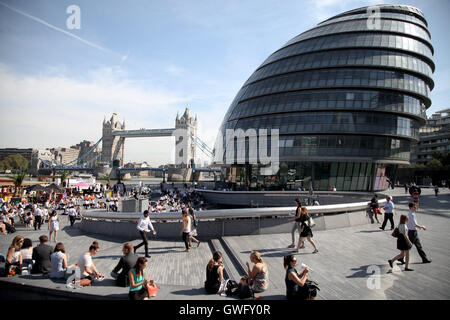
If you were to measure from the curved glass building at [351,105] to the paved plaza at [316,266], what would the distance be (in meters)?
26.2

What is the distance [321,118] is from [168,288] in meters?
36.1

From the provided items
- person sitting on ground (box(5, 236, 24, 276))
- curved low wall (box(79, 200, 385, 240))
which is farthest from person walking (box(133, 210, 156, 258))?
person sitting on ground (box(5, 236, 24, 276))

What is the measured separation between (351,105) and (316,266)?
34575 millimetres

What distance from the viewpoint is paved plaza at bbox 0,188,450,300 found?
18.5 ft

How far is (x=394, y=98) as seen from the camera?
36.8 meters

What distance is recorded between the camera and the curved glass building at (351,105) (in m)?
36.6

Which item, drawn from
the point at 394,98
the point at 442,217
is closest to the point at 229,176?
the point at 394,98

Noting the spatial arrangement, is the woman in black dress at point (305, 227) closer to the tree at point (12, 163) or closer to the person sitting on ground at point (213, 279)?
the person sitting on ground at point (213, 279)

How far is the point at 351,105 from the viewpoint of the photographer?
1420 inches

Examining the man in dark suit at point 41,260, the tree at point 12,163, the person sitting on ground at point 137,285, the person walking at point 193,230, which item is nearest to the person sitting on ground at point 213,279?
the person sitting on ground at point 137,285

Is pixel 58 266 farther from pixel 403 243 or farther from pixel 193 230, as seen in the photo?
pixel 403 243

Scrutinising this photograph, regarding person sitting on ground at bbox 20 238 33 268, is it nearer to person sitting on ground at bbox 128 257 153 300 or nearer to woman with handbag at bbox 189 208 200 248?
person sitting on ground at bbox 128 257 153 300
